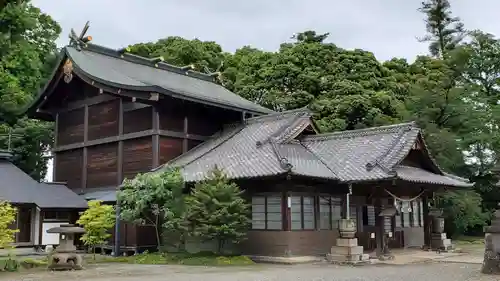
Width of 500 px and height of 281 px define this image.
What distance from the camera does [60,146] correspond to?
86.9ft

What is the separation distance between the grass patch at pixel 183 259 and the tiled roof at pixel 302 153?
2.84 m

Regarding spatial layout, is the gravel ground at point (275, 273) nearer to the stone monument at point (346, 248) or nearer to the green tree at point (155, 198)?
the stone monument at point (346, 248)

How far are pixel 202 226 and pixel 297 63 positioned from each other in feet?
72.1

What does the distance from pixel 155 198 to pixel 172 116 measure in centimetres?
547

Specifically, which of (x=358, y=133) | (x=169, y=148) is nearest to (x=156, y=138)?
(x=169, y=148)

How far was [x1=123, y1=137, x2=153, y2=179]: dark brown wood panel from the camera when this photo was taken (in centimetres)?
2244

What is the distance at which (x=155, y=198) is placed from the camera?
18.6m

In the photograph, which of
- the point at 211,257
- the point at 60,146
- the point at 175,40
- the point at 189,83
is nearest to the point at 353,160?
the point at 211,257

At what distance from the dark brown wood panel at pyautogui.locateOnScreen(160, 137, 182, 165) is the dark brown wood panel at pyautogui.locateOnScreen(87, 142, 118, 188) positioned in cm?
278

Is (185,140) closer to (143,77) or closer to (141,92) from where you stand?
(141,92)

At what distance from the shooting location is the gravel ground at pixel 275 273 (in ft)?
44.8

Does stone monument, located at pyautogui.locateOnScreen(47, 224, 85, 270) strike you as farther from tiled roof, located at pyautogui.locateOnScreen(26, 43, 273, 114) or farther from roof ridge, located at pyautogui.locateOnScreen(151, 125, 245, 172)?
tiled roof, located at pyautogui.locateOnScreen(26, 43, 273, 114)

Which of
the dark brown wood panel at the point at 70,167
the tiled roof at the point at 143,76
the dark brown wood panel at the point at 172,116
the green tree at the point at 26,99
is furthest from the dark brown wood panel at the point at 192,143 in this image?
the green tree at the point at 26,99

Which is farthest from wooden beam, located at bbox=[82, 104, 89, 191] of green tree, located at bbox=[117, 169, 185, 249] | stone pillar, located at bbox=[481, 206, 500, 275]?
stone pillar, located at bbox=[481, 206, 500, 275]
